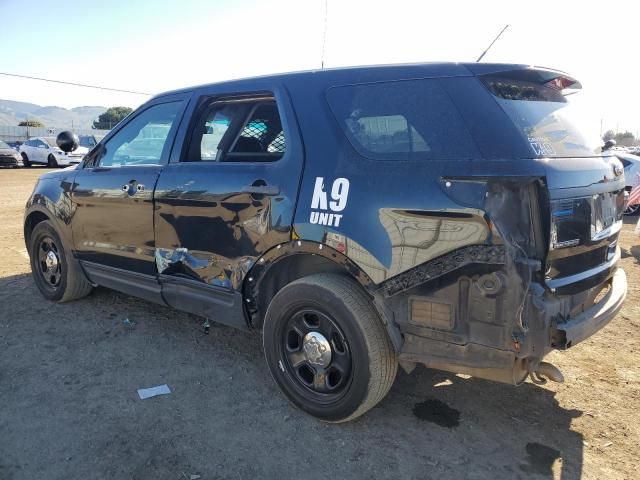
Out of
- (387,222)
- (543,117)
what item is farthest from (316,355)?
(543,117)

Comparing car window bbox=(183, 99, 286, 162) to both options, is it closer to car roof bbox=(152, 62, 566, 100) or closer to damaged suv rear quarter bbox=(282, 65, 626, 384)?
car roof bbox=(152, 62, 566, 100)

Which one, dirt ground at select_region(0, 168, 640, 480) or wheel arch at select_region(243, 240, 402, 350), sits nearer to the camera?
dirt ground at select_region(0, 168, 640, 480)

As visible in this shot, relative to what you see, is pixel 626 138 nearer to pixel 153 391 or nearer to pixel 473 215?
pixel 473 215

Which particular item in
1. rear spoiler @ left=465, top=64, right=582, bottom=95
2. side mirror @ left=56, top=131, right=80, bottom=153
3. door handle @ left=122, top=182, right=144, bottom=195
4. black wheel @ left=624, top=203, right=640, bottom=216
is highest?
rear spoiler @ left=465, top=64, right=582, bottom=95

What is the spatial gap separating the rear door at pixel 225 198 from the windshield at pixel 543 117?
1.13m

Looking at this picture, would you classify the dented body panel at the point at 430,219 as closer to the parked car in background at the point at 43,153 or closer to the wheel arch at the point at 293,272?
the wheel arch at the point at 293,272

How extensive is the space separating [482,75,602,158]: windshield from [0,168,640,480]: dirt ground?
1.54 meters

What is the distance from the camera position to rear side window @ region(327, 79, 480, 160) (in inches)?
98.6

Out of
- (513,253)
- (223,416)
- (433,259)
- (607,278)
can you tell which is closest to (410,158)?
(433,259)

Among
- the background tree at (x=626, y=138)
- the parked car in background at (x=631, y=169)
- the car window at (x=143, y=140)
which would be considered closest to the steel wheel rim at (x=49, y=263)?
the car window at (x=143, y=140)

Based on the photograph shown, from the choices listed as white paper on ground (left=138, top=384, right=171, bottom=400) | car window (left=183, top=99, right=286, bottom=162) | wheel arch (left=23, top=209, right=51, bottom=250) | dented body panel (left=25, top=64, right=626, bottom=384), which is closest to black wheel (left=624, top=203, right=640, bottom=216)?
dented body panel (left=25, top=64, right=626, bottom=384)

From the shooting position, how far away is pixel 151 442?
273 centimetres

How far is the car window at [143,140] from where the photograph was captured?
3883 millimetres

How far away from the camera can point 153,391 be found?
327 centimetres
